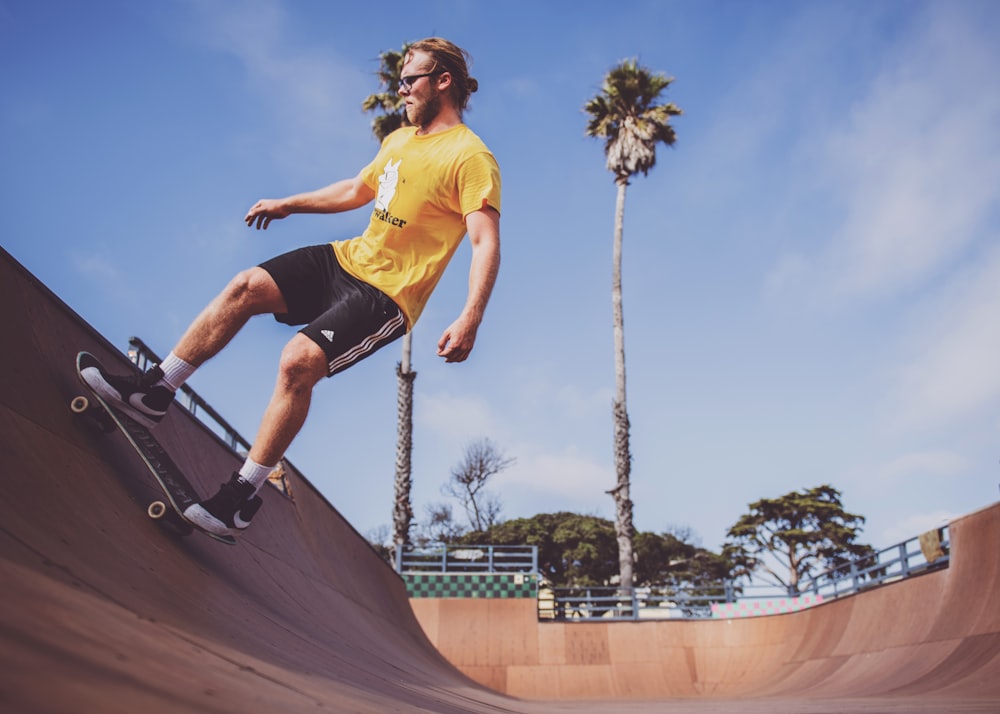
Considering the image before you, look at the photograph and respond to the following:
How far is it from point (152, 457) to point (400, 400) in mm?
15653

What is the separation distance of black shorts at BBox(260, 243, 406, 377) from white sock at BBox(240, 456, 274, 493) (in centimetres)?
50

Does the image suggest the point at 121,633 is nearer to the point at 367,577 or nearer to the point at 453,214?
the point at 453,214

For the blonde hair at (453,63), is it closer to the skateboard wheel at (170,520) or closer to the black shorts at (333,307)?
the black shorts at (333,307)

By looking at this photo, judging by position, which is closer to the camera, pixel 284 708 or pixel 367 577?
pixel 284 708

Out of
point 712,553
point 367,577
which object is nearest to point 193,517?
point 367,577

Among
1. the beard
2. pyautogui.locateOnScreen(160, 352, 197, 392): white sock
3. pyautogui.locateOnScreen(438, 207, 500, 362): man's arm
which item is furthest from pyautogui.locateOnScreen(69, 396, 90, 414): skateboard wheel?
the beard

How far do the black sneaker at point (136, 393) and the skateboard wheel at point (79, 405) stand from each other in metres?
0.08

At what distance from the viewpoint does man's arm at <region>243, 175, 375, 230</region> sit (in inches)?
142

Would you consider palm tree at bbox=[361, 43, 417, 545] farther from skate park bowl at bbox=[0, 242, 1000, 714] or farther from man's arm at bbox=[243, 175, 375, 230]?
man's arm at bbox=[243, 175, 375, 230]

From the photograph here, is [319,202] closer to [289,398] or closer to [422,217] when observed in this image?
[422,217]

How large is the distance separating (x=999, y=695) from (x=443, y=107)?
18.4ft

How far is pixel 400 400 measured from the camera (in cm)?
1852

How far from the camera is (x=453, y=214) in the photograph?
10.6ft

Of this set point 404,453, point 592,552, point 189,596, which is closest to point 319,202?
point 189,596
